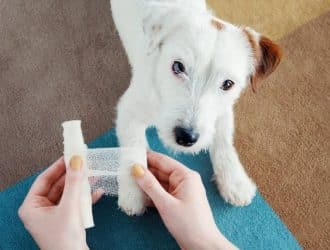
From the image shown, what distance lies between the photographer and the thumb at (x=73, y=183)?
1.46 m

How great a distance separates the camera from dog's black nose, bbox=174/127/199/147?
1.58 metres

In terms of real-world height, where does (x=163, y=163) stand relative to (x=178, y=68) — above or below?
below

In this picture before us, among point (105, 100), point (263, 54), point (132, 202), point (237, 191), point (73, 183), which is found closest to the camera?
point (73, 183)

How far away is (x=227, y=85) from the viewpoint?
1.62 meters

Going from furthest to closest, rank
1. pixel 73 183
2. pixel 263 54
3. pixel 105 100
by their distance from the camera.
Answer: pixel 105 100
pixel 263 54
pixel 73 183

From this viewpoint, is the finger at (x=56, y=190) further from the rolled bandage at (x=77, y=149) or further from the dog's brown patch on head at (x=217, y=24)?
the dog's brown patch on head at (x=217, y=24)

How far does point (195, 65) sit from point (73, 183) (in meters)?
0.52

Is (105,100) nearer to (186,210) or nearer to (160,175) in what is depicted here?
(160,175)

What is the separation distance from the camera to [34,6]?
2.42m

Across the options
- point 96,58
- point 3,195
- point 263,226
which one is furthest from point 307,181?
point 3,195

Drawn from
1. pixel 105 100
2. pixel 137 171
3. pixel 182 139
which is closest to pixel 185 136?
pixel 182 139

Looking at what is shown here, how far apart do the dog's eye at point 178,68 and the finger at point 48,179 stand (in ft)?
1.68

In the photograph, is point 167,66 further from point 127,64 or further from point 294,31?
point 294,31

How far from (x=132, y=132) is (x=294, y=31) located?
1.03 meters
